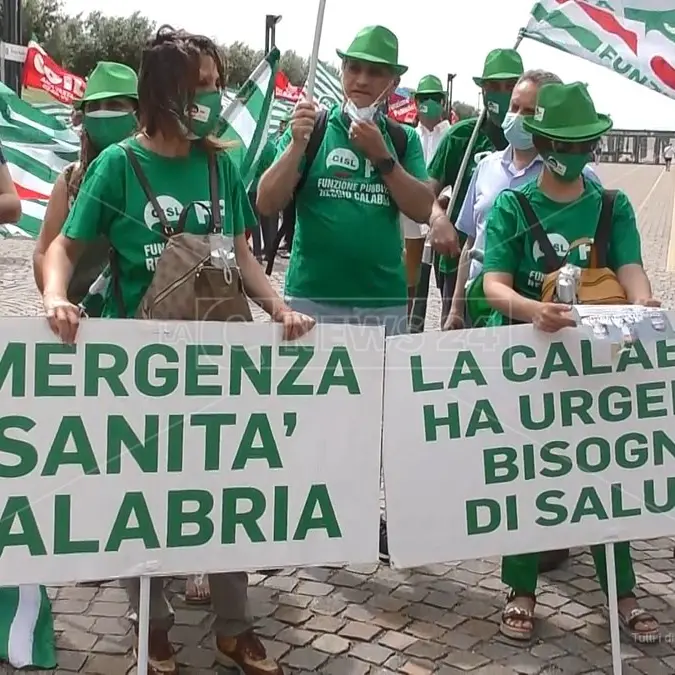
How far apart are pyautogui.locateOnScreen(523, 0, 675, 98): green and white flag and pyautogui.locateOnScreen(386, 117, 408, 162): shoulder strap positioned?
4.45 feet

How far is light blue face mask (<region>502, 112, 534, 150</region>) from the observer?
3.61 metres

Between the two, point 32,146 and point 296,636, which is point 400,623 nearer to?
point 296,636

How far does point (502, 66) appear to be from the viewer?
13.8ft

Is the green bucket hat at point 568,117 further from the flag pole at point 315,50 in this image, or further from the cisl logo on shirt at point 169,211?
the cisl logo on shirt at point 169,211

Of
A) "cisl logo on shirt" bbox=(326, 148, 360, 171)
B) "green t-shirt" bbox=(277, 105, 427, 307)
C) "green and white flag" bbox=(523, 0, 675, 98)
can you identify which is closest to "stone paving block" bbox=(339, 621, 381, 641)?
"green t-shirt" bbox=(277, 105, 427, 307)

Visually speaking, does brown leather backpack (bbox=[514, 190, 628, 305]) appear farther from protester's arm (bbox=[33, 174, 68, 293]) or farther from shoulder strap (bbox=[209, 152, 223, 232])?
protester's arm (bbox=[33, 174, 68, 293])

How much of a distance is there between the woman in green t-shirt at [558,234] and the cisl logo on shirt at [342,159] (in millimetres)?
533

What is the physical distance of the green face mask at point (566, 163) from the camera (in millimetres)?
3055

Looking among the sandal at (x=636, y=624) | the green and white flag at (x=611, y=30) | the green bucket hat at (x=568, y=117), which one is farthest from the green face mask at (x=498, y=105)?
the sandal at (x=636, y=624)

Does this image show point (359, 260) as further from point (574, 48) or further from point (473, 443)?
point (574, 48)

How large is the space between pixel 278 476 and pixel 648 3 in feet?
10.2

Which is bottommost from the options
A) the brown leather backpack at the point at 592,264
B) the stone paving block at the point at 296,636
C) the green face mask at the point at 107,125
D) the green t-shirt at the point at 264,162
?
the stone paving block at the point at 296,636

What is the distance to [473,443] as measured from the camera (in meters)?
2.85

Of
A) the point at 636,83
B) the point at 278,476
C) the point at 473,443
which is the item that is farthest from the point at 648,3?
the point at 278,476
